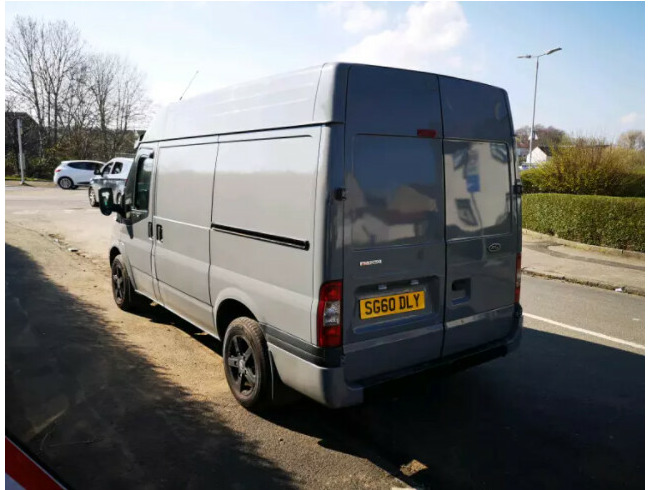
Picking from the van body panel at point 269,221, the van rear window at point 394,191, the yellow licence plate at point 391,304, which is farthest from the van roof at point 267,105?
the yellow licence plate at point 391,304

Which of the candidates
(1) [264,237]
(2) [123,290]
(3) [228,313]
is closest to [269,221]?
(1) [264,237]

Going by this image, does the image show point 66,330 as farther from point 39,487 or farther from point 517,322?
point 517,322

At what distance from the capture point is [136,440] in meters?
3.54

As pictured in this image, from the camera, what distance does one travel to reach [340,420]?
3.90m

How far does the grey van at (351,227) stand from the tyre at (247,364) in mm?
12

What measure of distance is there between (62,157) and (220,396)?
40700mm

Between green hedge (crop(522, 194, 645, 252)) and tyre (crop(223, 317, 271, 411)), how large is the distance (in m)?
10.1

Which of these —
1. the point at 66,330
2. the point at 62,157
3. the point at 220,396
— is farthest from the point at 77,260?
the point at 62,157

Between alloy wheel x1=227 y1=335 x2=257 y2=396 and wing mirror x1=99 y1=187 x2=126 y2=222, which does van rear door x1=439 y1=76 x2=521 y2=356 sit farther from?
wing mirror x1=99 y1=187 x2=126 y2=222

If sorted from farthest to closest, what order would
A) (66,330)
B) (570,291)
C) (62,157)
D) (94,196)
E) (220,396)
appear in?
(62,157), (94,196), (570,291), (66,330), (220,396)

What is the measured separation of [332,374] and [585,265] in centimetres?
845

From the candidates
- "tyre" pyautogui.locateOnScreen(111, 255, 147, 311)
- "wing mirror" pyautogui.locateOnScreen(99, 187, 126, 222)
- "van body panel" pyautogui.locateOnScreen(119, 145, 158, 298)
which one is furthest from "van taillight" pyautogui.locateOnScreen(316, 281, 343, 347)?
"tyre" pyautogui.locateOnScreen(111, 255, 147, 311)

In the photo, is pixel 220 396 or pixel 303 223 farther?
pixel 220 396

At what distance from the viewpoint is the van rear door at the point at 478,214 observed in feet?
12.1
